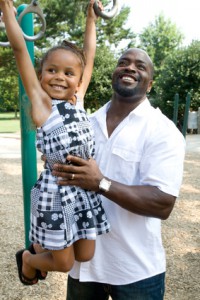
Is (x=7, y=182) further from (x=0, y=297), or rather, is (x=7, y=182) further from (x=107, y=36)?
(x=107, y=36)

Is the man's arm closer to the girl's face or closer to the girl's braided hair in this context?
the girl's face

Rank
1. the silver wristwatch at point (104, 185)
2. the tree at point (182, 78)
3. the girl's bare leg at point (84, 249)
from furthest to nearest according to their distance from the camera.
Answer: the tree at point (182, 78)
the girl's bare leg at point (84, 249)
the silver wristwatch at point (104, 185)

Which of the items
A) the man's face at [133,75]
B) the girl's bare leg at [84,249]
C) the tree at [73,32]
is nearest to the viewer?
the girl's bare leg at [84,249]

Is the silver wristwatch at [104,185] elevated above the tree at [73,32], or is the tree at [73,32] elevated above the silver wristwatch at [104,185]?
the tree at [73,32]

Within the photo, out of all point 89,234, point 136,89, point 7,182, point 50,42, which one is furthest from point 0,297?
point 50,42

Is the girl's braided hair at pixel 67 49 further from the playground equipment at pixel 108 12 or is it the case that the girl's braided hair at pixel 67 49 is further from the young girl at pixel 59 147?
the playground equipment at pixel 108 12

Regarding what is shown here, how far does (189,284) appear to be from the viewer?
330cm

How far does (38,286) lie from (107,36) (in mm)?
22947

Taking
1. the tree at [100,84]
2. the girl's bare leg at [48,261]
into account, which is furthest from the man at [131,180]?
the tree at [100,84]

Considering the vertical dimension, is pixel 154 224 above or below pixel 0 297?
above

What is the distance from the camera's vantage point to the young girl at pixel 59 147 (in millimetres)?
1495

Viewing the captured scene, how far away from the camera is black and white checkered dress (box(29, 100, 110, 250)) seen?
150 cm

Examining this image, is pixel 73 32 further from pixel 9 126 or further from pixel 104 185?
pixel 104 185

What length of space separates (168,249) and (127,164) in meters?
2.73
